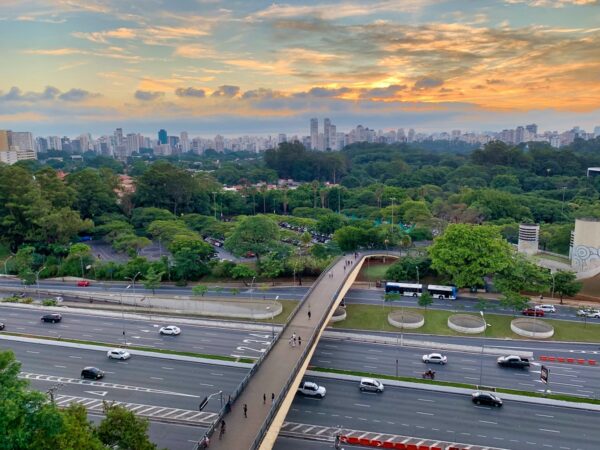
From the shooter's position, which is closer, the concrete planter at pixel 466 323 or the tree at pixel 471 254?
the concrete planter at pixel 466 323

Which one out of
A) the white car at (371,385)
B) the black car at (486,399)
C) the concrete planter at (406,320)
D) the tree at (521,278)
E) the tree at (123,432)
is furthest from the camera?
the tree at (521,278)

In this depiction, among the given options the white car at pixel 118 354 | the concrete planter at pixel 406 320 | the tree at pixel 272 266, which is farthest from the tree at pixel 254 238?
the white car at pixel 118 354

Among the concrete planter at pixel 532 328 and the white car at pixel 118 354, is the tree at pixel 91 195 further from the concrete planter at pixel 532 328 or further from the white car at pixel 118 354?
the concrete planter at pixel 532 328

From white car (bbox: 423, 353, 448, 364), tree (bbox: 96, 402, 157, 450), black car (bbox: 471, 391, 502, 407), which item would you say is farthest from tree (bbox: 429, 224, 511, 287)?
tree (bbox: 96, 402, 157, 450)

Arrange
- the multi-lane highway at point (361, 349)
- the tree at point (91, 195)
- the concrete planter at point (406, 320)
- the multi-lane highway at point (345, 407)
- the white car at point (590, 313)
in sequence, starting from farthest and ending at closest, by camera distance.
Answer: the tree at point (91, 195), the white car at point (590, 313), the concrete planter at point (406, 320), the multi-lane highway at point (361, 349), the multi-lane highway at point (345, 407)

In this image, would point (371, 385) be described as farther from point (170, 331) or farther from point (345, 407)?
point (170, 331)

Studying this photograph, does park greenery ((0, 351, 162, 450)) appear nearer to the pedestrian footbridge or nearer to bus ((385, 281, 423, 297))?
the pedestrian footbridge

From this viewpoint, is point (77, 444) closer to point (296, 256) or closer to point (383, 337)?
point (383, 337)
